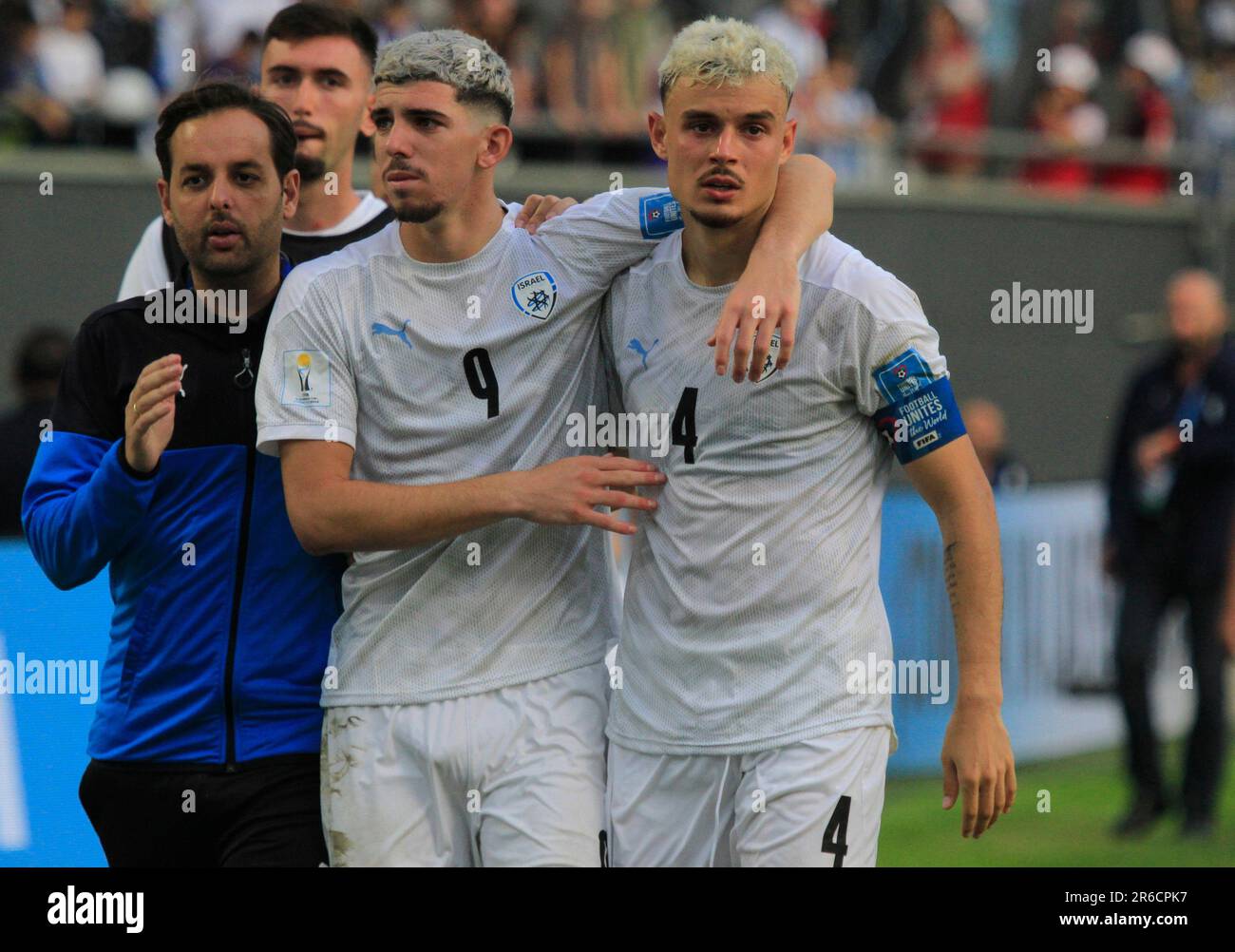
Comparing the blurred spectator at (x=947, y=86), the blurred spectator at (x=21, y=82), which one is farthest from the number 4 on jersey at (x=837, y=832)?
the blurred spectator at (x=947, y=86)

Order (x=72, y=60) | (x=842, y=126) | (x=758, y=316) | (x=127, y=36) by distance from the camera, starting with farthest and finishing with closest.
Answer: (x=842, y=126) < (x=127, y=36) < (x=72, y=60) < (x=758, y=316)

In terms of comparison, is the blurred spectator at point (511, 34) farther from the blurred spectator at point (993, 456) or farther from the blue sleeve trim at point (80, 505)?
the blue sleeve trim at point (80, 505)

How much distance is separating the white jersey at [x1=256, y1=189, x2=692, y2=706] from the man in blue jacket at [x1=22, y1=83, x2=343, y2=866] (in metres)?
0.14

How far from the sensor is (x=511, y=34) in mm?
13219

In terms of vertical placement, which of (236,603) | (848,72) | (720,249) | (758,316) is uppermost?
(848,72)

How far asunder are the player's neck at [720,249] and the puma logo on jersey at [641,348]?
0.19 m

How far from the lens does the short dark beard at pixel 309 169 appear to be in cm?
545

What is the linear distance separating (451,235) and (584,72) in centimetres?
945

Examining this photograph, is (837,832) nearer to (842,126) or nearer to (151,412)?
(151,412)

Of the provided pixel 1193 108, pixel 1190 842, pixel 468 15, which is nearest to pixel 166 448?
pixel 1190 842

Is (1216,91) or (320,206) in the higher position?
(1216,91)

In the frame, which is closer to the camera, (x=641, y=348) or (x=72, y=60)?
(x=641, y=348)

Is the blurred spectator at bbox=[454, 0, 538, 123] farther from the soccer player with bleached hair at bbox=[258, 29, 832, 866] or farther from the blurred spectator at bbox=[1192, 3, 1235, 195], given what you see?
the soccer player with bleached hair at bbox=[258, 29, 832, 866]

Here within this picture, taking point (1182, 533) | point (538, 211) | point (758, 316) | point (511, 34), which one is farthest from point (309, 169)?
point (511, 34)
